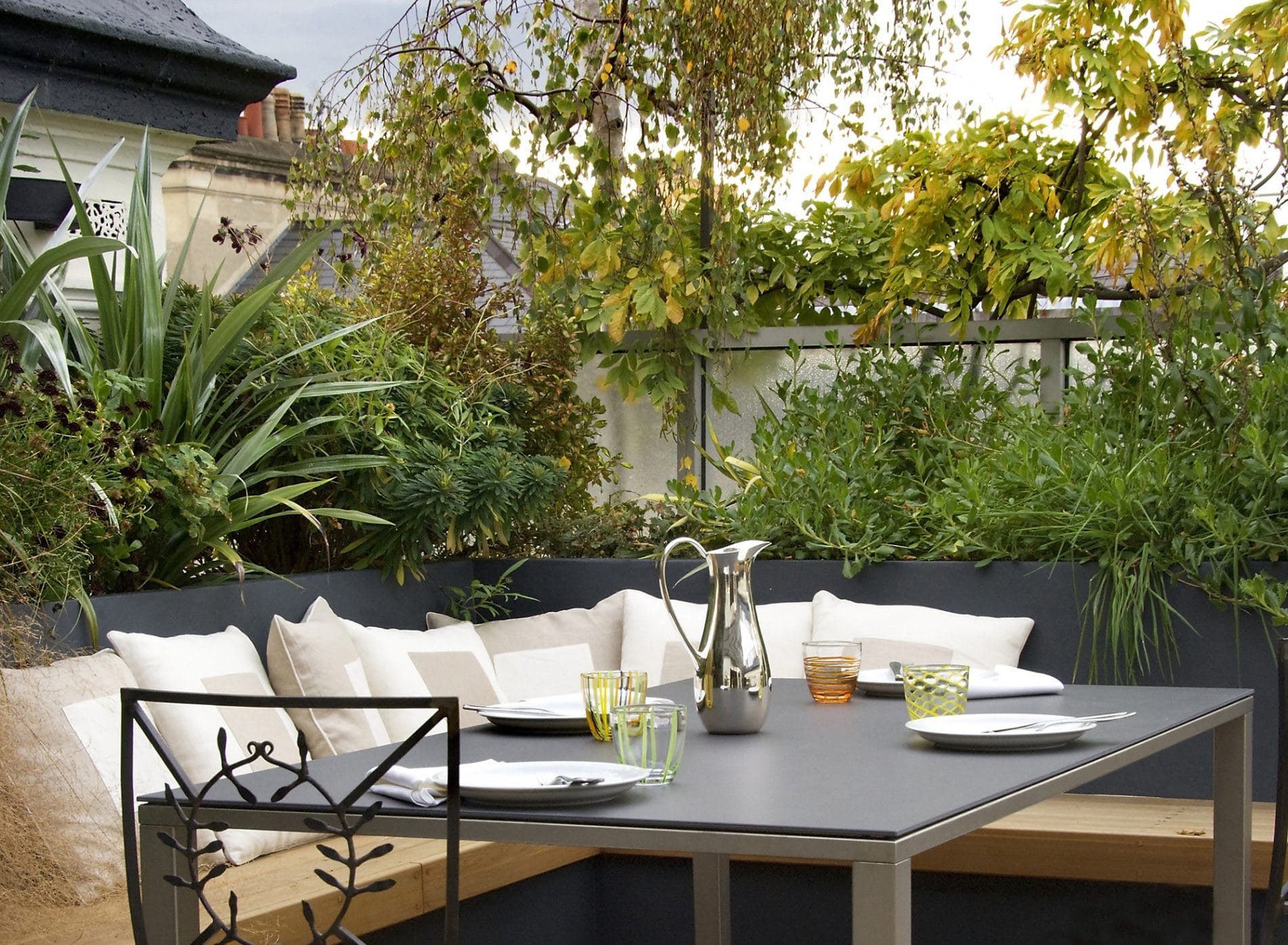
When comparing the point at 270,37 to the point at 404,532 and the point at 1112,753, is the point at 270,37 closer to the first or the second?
the point at 404,532

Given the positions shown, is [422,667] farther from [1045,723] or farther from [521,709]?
[1045,723]

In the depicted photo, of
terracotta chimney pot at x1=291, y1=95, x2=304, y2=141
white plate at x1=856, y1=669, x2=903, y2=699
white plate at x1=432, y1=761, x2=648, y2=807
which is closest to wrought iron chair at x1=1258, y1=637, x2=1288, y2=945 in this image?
white plate at x1=856, y1=669, x2=903, y2=699

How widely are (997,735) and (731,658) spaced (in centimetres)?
40

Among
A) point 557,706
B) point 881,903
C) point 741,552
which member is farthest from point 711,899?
point 881,903

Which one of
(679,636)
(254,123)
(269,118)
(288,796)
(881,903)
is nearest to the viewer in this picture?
(881,903)

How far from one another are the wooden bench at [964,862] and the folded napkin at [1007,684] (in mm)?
475

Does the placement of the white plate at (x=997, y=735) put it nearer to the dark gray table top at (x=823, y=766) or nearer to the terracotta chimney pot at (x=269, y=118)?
the dark gray table top at (x=823, y=766)

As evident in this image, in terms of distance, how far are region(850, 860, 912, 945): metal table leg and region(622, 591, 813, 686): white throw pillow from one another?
2.25 m

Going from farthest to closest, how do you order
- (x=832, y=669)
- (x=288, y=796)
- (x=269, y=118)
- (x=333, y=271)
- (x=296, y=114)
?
(x=269, y=118) < (x=296, y=114) < (x=333, y=271) < (x=832, y=669) < (x=288, y=796)

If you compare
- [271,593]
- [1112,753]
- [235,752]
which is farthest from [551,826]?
[271,593]

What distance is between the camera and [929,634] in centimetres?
348

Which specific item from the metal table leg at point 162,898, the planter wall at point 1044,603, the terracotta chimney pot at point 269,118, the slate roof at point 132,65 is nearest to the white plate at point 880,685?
the planter wall at point 1044,603

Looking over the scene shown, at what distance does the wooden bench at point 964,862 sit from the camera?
96.0 inches

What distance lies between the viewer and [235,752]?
2768mm
